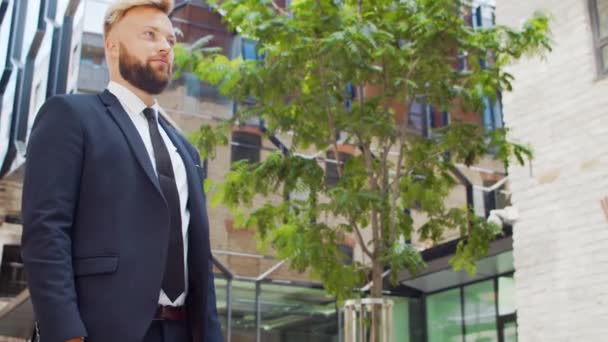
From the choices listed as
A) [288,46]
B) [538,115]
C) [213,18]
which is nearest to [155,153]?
[288,46]

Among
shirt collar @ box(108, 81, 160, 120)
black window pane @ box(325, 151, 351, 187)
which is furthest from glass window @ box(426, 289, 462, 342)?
shirt collar @ box(108, 81, 160, 120)

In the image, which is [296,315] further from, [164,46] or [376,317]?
[164,46]

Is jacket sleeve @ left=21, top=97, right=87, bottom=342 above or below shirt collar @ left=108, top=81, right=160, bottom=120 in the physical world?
below

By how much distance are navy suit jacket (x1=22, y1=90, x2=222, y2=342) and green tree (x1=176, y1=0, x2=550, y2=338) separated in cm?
554

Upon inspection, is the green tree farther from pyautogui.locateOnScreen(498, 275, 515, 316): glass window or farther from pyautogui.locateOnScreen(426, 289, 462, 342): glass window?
pyautogui.locateOnScreen(426, 289, 462, 342): glass window

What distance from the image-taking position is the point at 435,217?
31.2ft

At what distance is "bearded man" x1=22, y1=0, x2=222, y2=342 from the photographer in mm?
2037

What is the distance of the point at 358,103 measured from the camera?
349 inches

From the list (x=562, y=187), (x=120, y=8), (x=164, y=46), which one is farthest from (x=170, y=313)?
(x=562, y=187)

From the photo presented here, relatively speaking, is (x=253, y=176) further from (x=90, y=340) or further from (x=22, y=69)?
(x=22, y=69)

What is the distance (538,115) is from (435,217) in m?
2.89

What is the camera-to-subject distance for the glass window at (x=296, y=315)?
1557 cm

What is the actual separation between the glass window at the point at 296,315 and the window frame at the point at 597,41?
7153mm

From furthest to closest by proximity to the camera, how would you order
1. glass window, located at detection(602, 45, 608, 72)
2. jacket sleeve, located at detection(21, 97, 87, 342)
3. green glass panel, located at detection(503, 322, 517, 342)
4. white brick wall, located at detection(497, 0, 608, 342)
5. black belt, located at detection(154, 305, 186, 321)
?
green glass panel, located at detection(503, 322, 517, 342) → glass window, located at detection(602, 45, 608, 72) → white brick wall, located at detection(497, 0, 608, 342) → black belt, located at detection(154, 305, 186, 321) → jacket sleeve, located at detection(21, 97, 87, 342)
